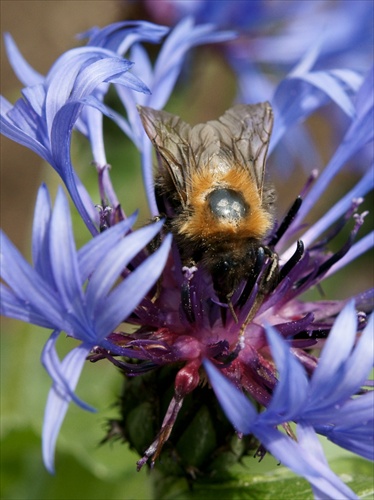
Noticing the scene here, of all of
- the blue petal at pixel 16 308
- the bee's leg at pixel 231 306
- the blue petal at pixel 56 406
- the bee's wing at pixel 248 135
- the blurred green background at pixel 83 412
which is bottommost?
the blurred green background at pixel 83 412

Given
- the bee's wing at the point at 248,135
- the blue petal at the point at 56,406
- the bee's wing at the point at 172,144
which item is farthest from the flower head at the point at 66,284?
the bee's wing at the point at 248,135

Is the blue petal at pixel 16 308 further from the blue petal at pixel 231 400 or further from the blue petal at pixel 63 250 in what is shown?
the blue petal at pixel 231 400

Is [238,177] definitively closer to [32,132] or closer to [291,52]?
[32,132]

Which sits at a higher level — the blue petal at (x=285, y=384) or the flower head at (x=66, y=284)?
the flower head at (x=66, y=284)

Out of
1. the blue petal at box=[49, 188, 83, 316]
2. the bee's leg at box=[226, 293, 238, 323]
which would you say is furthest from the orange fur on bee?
the blue petal at box=[49, 188, 83, 316]

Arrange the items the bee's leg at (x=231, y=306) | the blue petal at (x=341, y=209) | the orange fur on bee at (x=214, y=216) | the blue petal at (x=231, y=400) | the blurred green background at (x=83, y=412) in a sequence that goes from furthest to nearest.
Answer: the blurred green background at (x=83, y=412)
the blue petal at (x=341, y=209)
the bee's leg at (x=231, y=306)
the orange fur on bee at (x=214, y=216)
the blue petal at (x=231, y=400)

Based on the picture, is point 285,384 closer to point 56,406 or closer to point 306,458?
point 306,458

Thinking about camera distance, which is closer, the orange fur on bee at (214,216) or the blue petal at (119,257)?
the blue petal at (119,257)

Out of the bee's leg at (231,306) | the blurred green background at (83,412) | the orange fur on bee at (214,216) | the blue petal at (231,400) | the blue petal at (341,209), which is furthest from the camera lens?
the blurred green background at (83,412)
